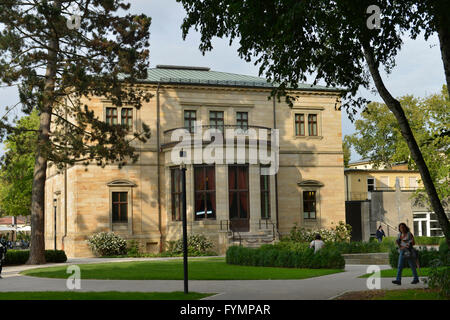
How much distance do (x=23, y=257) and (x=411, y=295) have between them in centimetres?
2317

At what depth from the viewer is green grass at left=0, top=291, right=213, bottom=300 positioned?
13555 mm

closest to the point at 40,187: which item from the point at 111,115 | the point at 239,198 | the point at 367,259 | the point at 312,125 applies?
the point at 111,115

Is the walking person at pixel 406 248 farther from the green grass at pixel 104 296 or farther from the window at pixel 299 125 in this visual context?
the window at pixel 299 125

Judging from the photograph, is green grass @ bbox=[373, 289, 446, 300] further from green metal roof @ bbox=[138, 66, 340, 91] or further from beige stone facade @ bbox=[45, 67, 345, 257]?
green metal roof @ bbox=[138, 66, 340, 91]

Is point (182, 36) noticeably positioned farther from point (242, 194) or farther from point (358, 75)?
point (242, 194)

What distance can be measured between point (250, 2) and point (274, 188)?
2769 centimetres

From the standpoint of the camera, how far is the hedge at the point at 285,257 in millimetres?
22203

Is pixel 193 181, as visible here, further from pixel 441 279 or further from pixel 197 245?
pixel 441 279

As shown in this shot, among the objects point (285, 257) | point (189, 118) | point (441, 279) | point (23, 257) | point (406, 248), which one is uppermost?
point (189, 118)

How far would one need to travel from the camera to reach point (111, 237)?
37.1 meters

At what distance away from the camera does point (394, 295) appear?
12.9m

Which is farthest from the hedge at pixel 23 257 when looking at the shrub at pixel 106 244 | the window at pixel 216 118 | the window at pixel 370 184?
the window at pixel 370 184

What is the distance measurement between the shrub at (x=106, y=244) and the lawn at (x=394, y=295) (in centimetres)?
2519

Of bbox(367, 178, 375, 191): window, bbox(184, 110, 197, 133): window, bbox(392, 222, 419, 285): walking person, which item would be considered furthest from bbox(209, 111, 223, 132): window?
bbox(392, 222, 419, 285): walking person
